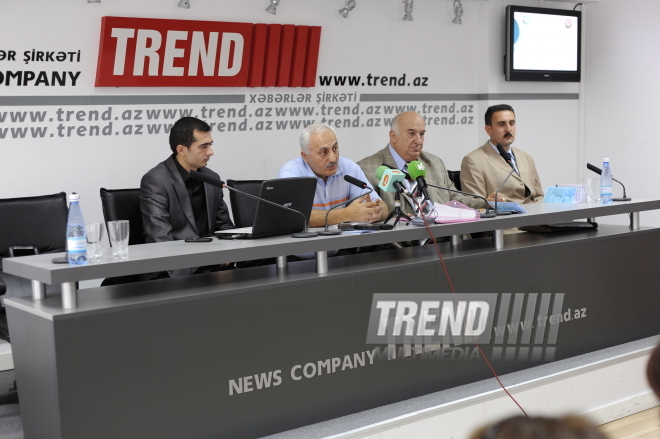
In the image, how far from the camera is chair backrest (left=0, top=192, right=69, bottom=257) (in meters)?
3.69

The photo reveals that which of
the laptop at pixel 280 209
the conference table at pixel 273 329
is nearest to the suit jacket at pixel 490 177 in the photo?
the conference table at pixel 273 329

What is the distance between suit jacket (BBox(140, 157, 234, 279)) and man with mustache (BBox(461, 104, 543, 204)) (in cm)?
168

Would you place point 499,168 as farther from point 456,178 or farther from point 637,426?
point 637,426

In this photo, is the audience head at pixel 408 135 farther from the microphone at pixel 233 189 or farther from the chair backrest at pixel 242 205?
the microphone at pixel 233 189

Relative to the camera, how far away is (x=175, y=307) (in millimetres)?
2623

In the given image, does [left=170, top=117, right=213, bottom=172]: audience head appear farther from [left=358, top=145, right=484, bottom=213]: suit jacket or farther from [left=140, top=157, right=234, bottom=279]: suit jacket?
[left=358, top=145, right=484, bottom=213]: suit jacket

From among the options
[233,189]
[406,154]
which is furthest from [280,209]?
[406,154]

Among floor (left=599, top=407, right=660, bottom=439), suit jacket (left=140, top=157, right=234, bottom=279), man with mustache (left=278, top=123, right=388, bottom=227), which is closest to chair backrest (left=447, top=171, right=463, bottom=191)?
man with mustache (left=278, top=123, right=388, bottom=227)

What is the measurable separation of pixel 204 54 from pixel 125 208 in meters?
1.43

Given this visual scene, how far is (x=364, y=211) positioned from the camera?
3.60 metres

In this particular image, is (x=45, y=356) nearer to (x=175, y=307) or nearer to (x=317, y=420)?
(x=175, y=307)

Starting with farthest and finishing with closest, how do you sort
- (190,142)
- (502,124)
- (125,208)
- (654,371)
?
(502,124) < (190,142) < (125,208) < (654,371)

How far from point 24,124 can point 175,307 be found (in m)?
2.30

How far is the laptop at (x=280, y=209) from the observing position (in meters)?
2.98
